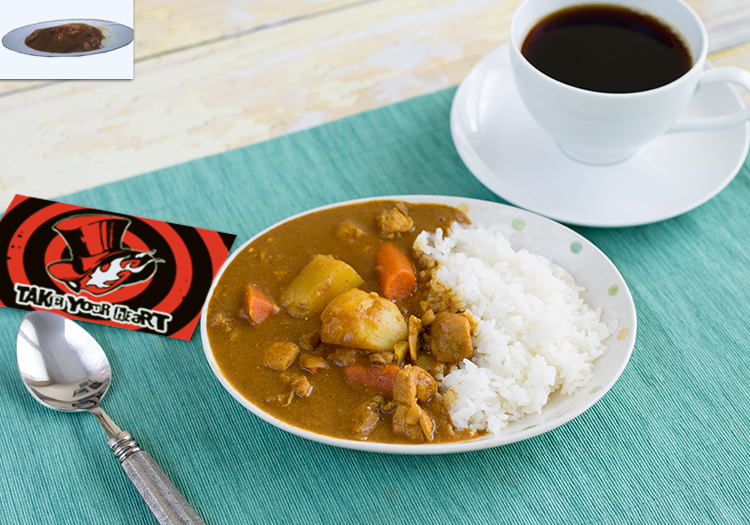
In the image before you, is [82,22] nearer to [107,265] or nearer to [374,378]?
[107,265]

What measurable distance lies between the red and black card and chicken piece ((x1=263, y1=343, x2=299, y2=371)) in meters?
0.42

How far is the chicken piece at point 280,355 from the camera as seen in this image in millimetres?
1824

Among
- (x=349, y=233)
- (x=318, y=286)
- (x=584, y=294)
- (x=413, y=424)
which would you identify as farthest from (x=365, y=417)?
(x=584, y=294)

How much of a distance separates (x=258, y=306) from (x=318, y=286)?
195 millimetres

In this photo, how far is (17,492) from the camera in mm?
1791

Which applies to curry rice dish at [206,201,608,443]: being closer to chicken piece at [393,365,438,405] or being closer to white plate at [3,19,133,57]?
chicken piece at [393,365,438,405]

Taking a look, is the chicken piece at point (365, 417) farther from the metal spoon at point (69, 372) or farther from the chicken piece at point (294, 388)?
the metal spoon at point (69, 372)

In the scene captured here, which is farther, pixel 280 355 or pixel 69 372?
pixel 69 372

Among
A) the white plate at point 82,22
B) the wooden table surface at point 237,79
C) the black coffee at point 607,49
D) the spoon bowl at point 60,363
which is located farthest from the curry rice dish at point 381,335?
the white plate at point 82,22

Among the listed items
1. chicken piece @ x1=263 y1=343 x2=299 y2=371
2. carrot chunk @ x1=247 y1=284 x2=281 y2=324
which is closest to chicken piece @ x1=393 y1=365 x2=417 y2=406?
chicken piece @ x1=263 y1=343 x2=299 y2=371

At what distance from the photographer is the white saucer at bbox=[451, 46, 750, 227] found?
7.36 ft

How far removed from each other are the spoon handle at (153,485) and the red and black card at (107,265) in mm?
442

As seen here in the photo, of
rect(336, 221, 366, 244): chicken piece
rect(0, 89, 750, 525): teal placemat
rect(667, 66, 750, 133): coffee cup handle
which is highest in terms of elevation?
rect(667, 66, 750, 133): coffee cup handle

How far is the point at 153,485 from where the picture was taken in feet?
5.49
